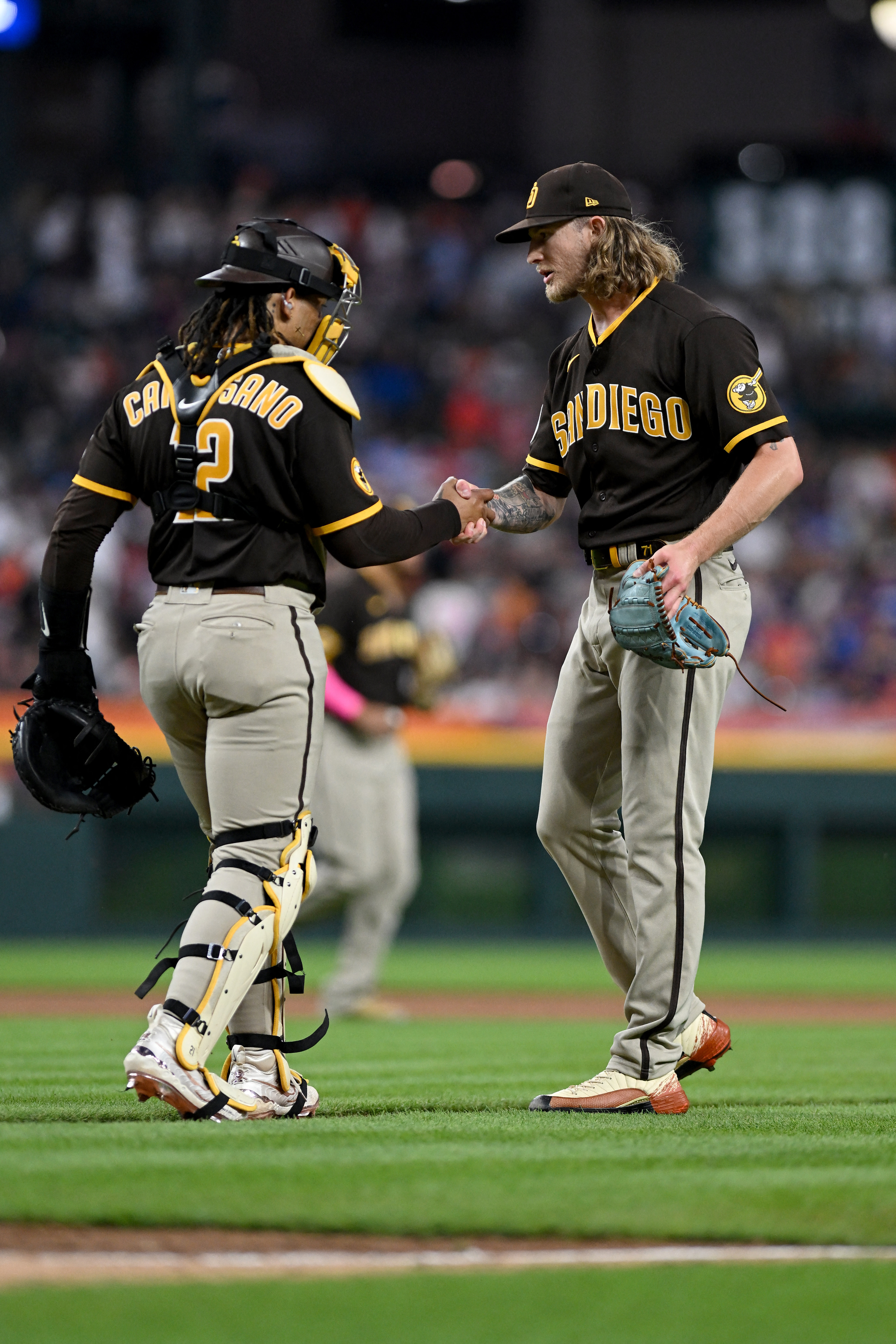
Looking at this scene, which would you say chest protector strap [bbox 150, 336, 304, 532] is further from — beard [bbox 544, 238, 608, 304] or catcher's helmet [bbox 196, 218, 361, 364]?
beard [bbox 544, 238, 608, 304]

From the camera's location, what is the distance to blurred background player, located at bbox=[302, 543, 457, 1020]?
7824 millimetres

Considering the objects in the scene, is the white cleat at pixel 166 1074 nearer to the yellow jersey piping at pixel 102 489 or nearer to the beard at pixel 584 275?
the yellow jersey piping at pixel 102 489

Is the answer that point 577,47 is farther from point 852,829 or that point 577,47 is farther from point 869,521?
point 852,829

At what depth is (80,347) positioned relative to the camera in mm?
16875

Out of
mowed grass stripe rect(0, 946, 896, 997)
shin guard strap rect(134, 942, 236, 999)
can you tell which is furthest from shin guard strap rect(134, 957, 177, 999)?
mowed grass stripe rect(0, 946, 896, 997)

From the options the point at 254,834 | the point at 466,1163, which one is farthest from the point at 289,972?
the point at 466,1163

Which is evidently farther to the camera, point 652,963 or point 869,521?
point 869,521

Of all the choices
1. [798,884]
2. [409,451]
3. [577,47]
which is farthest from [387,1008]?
[577,47]

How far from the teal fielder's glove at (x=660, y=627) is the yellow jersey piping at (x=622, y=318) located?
0.66 metres

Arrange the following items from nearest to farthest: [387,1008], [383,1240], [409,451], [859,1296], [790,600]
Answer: [859,1296]
[383,1240]
[387,1008]
[790,600]
[409,451]

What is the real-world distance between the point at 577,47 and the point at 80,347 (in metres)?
10.9

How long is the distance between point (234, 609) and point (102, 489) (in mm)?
494

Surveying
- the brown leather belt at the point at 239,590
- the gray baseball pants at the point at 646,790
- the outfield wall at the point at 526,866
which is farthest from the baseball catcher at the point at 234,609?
the outfield wall at the point at 526,866

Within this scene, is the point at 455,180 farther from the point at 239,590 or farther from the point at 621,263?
the point at 239,590
